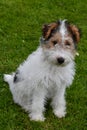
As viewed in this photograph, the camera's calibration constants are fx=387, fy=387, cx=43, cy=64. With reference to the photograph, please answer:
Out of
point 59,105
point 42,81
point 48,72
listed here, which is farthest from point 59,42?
point 59,105

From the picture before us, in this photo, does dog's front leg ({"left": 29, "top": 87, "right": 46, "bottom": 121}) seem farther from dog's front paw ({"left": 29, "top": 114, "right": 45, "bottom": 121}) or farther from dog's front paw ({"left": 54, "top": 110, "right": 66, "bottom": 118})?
dog's front paw ({"left": 54, "top": 110, "right": 66, "bottom": 118})

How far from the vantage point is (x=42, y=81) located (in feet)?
19.4

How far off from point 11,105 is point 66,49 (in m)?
1.72

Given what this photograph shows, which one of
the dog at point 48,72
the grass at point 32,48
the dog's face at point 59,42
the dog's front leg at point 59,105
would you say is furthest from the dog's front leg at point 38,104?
the dog's face at point 59,42

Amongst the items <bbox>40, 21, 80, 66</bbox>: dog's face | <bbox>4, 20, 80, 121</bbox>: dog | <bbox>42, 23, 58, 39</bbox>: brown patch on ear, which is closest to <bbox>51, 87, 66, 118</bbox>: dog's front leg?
<bbox>4, 20, 80, 121</bbox>: dog

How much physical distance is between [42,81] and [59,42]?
2.53ft

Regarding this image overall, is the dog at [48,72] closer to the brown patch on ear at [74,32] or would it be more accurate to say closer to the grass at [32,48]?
the brown patch on ear at [74,32]

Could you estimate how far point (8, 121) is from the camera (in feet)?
20.4

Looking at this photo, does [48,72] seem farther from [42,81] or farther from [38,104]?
[38,104]

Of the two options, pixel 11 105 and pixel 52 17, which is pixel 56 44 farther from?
pixel 52 17

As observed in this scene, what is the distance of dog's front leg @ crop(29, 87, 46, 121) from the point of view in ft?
19.9

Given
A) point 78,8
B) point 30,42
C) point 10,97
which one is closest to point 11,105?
point 10,97

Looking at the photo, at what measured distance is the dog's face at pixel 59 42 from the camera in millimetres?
5461

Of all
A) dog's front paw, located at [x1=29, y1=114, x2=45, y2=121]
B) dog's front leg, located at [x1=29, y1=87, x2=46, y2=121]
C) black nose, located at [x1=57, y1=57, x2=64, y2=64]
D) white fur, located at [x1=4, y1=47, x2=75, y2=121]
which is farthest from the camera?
dog's front paw, located at [x1=29, y1=114, x2=45, y2=121]
